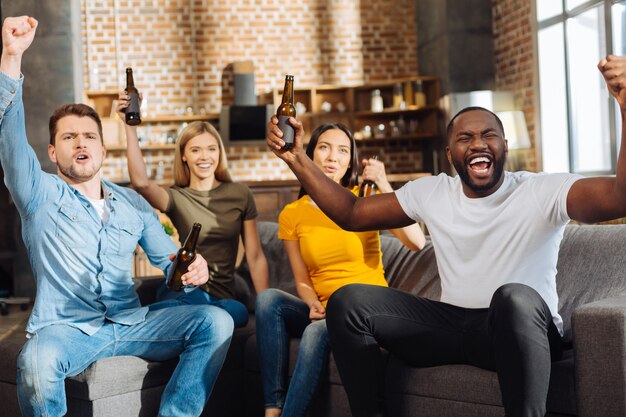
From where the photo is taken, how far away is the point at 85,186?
2.93m

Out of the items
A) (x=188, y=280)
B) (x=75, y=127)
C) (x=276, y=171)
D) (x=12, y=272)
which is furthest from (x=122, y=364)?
(x=276, y=171)

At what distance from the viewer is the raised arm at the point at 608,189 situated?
2018 millimetres

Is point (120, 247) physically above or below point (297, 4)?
below

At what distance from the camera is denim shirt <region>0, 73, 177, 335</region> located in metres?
2.75

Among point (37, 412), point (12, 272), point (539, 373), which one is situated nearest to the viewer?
point (539, 373)

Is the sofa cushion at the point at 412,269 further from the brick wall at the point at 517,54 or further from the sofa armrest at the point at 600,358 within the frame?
the brick wall at the point at 517,54

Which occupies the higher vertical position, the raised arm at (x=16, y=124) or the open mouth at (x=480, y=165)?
the raised arm at (x=16, y=124)

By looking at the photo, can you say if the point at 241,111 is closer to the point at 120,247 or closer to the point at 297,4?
the point at 297,4

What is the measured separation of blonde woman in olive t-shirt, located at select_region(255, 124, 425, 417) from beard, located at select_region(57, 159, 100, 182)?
751mm

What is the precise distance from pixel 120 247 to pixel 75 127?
444mm

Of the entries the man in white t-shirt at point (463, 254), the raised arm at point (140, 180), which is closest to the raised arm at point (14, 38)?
the man in white t-shirt at point (463, 254)

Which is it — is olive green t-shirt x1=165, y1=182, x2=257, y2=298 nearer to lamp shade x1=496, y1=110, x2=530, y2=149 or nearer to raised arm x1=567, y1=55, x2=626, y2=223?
raised arm x1=567, y1=55, x2=626, y2=223

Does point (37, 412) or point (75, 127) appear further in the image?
point (75, 127)

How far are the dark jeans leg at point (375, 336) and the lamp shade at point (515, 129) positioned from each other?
18.3ft
